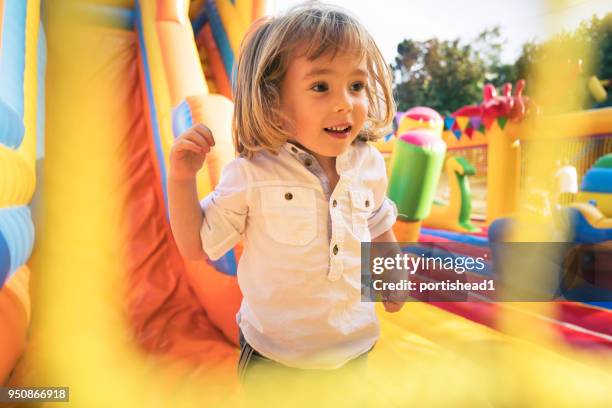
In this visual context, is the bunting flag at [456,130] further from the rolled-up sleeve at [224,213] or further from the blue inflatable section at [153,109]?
the rolled-up sleeve at [224,213]

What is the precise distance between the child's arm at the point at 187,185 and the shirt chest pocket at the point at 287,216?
3.3 inches

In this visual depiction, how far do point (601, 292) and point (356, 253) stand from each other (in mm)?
991

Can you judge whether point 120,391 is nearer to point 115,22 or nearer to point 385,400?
point 385,400

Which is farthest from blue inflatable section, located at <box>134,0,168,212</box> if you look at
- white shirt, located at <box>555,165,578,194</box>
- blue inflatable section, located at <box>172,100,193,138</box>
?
white shirt, located at <box>555,165,578,194</box>

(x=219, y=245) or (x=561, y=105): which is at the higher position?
(x=561, y=105)

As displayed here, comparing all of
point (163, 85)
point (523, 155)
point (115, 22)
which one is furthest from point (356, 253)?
point (523, 155)

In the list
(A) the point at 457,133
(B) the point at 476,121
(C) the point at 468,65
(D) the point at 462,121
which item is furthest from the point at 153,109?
(C) the point at 468,65

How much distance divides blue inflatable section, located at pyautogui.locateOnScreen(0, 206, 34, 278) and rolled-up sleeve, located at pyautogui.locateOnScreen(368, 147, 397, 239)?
23.1 inches

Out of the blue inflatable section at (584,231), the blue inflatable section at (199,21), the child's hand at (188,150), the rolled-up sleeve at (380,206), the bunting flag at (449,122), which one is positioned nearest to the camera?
the child's hand at (188,150)

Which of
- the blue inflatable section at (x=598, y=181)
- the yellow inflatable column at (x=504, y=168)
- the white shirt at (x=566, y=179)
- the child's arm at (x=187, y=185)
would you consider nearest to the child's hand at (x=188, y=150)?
the child's arm at (x=187, y=185)

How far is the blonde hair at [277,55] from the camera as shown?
548 mm

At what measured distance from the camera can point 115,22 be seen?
1405 millimetres

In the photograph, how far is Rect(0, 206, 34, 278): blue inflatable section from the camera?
29.9 inches

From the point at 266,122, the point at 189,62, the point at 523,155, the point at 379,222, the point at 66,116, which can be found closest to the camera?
the point at 266,122
